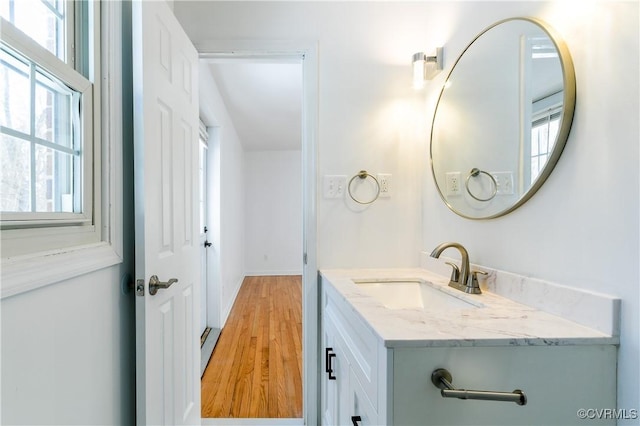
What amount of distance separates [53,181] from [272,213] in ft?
15.2

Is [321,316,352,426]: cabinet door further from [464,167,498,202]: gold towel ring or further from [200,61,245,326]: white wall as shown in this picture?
[200,61,245,326]: white wall

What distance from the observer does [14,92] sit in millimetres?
663

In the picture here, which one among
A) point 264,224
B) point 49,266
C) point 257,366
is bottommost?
point 257,366

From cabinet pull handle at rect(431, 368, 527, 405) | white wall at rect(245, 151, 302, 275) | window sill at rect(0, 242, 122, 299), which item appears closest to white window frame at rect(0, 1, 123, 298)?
window sill at rect(0, 242, 122, 299)

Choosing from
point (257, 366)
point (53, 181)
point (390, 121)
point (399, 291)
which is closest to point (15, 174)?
point (53, 181)

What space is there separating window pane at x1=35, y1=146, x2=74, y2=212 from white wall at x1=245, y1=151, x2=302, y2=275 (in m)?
4.51

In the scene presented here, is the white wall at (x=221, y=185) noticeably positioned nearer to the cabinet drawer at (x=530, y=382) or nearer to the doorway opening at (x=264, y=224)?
the doorway opening at (x=264, y=224)

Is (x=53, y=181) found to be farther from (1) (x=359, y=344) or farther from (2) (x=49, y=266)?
(1) (x=359, y=344)

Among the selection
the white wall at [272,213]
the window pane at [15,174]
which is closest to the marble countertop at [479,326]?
the window pane at [15,174]

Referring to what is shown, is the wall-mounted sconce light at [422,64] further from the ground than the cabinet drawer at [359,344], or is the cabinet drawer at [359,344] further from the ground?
the wall-mounted sconce light at [422,64]

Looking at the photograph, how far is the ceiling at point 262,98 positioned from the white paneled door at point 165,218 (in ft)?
1.55

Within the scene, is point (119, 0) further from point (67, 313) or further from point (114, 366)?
point (114, 366)

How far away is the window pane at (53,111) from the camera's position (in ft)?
2.43

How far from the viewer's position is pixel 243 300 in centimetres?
383
